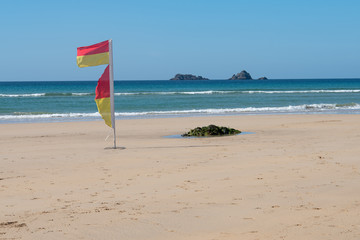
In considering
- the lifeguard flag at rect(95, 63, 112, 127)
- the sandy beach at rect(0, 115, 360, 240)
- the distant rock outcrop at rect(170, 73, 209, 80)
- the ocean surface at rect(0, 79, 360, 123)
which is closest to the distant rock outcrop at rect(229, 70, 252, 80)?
the distant rock outcrop at rect(170, 73, 209, 80)

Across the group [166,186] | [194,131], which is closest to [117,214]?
[166,186]

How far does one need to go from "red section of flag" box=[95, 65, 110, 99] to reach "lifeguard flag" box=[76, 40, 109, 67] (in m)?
0.28

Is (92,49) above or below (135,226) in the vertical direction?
above

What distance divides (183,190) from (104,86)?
5.30m

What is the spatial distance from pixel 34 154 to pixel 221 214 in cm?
666

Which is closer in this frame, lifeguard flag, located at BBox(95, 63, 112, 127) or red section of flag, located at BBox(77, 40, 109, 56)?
red section of flag, located at BBox(77, 40, 109, 56)

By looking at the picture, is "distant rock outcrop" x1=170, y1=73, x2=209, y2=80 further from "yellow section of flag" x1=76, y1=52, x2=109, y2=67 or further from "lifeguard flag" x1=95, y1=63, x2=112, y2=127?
"yellow section of flag" x1=76, y1=52, x2=109, y2=67

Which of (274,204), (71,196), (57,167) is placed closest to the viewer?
(274,204)

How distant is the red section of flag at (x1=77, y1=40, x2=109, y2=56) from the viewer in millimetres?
11672

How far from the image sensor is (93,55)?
1168 centimetres

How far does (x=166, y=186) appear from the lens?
25.1 feet

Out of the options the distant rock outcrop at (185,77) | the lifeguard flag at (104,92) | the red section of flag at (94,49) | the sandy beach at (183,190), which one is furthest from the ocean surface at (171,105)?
the distant rock outcrop at (185,77)

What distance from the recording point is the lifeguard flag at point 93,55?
11609 mm

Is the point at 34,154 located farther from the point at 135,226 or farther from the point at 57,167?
the point at 135,226
